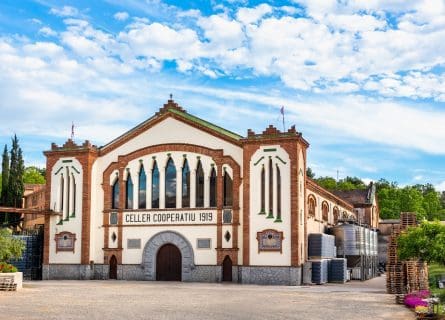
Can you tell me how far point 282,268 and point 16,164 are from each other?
34.4 metres

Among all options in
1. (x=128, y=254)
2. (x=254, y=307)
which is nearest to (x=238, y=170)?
(x=128, y=254)

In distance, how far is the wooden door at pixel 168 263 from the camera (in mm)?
44281

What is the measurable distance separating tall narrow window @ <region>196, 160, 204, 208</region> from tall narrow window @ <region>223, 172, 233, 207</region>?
5.27 feet

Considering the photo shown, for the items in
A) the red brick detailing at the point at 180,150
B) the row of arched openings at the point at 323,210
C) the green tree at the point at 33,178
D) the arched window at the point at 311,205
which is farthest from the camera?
the green tree at the point at 33,178

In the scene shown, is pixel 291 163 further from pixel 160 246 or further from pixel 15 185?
pixel 15 185

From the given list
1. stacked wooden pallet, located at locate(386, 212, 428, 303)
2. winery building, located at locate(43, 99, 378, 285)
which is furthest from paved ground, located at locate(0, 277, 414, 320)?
winery building, located at locate(43, 99, 378, 285)

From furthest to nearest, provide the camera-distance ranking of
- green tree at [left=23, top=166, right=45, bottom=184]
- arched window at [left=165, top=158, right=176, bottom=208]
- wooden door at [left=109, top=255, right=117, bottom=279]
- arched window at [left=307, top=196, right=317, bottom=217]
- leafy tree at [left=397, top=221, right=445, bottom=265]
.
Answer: green tree at [left=23, top=166, right=45, bottom=184] → arched window at [left=307, top=196, right=317, bottom=217] → wooden door at [left=109, top=255, right=117, bottom=279] → arched window at [left=165, top=158, right=176, bottom=208] → leafy tree at [left=397, top=221, right=445, bottom=265]

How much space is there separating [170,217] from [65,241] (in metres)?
8.48

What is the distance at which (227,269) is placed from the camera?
140 feet

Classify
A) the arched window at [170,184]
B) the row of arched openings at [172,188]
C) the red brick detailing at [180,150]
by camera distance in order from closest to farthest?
the red brick detailing at [180,150] → the row of arched openings at [172,188] → the arched window at [170,184]

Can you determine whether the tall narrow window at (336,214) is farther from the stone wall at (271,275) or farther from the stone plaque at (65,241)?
the stone plaque at (65,241)

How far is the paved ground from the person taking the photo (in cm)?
2222

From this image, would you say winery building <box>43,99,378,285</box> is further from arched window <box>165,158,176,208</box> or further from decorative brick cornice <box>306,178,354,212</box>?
decorative brick cornice <box>306,178,354,212</box>

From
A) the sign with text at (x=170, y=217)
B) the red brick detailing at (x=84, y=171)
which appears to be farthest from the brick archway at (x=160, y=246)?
the red brick detailing at (x=84, y=171)
